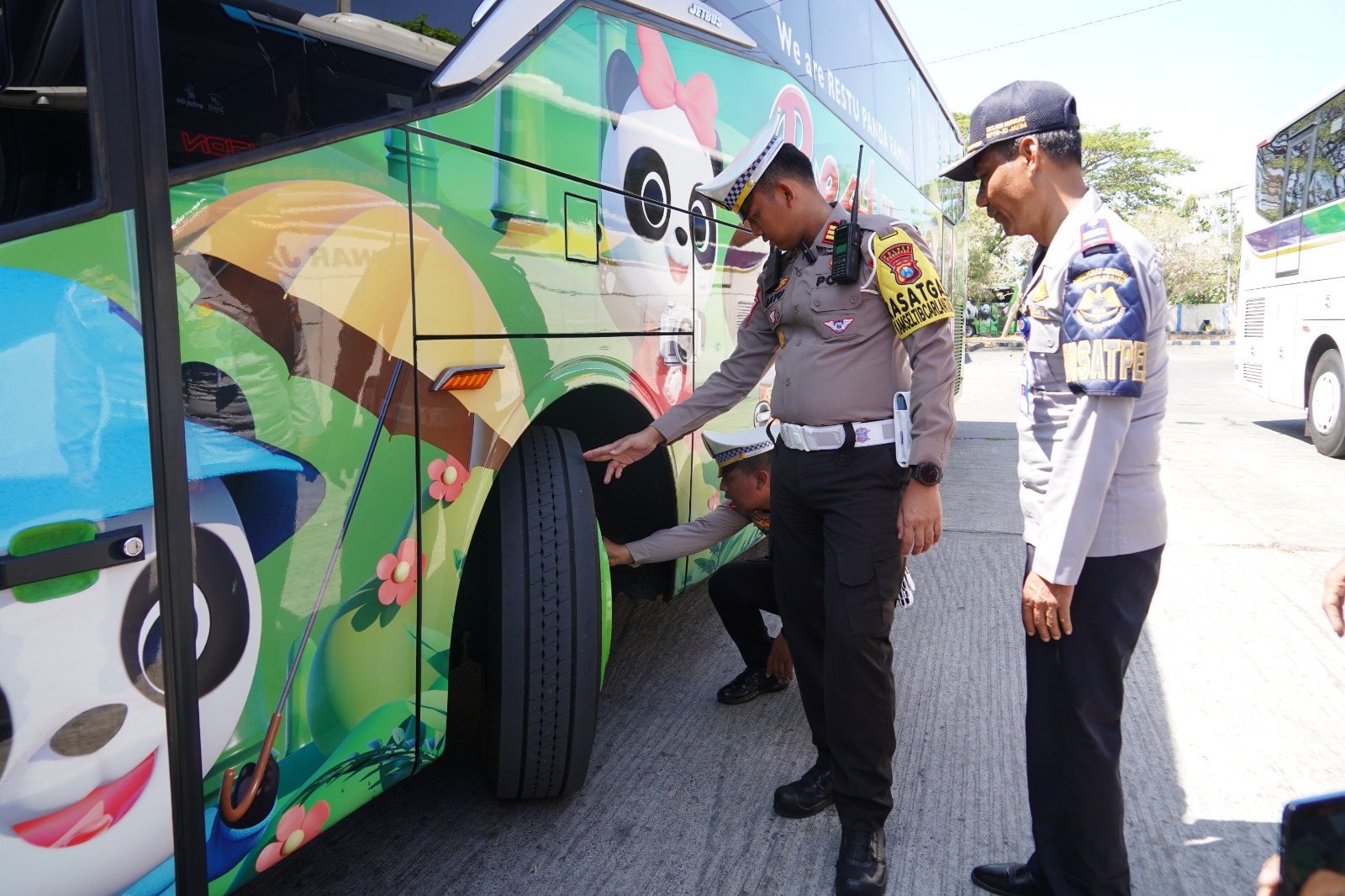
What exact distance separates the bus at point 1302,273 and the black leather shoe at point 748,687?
767 centimetres

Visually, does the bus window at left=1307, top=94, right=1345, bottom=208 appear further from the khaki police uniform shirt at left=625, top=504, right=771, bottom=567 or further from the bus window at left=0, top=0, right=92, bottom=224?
the bus window at left=0, top=0, right=92, bottom=224

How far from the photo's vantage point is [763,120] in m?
3.84

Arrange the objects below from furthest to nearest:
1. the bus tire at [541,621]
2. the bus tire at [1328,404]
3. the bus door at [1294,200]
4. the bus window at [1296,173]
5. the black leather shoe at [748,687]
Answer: the bus window at [1296,173]
the bus door at [1294,200]
the bus tire at [1328,404]
the black leather shoe at [748,687]
the bus tire at [541,621]

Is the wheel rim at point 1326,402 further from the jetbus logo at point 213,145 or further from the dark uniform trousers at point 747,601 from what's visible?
the jetbus logo at point 213,145

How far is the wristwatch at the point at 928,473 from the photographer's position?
225 centimetres

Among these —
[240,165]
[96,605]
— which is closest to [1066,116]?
[240,165]

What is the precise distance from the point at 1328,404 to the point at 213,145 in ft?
33.2

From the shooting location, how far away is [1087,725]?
1.99 metres

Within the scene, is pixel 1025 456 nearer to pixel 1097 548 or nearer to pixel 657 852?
pixel 1097 548

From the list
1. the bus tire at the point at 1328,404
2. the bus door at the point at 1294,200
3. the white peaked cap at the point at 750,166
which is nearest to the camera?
the white peaked cap at the point at 750,166

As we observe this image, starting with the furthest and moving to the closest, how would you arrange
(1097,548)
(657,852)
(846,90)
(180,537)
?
(846,90) → (657,852) → (1097,548) → (180,537)

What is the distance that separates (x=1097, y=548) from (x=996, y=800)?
1179 mm

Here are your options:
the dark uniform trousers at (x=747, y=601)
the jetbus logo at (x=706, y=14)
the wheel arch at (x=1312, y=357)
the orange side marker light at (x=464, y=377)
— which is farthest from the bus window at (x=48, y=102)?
the wheel arch at (x=1312, y=357)

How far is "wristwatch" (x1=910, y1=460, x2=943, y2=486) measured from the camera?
225 cm
